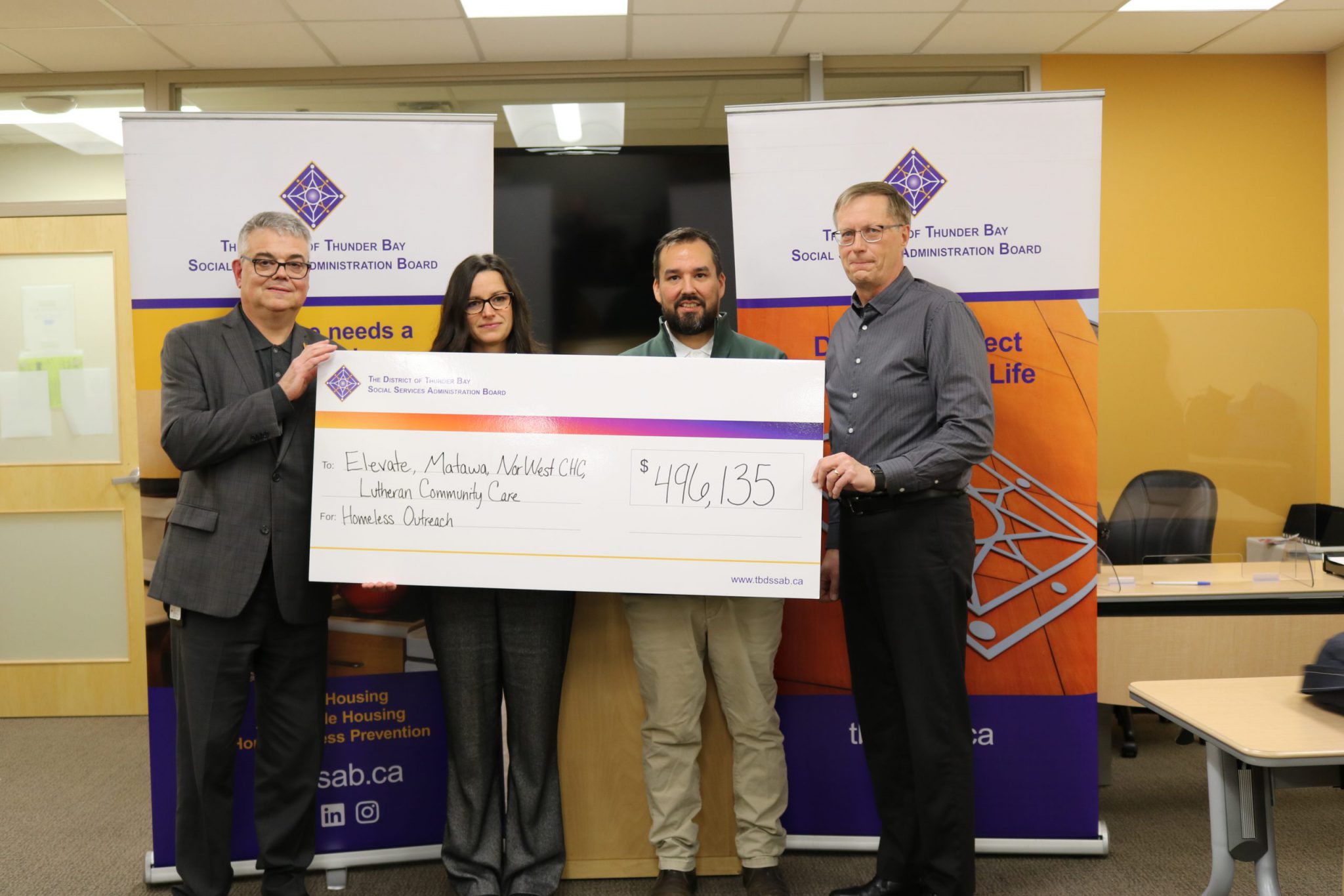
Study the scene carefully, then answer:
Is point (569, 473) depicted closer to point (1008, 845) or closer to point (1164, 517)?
point (1008, 845)

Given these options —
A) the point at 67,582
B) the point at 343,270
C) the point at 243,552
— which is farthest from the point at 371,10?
the point at 67,582

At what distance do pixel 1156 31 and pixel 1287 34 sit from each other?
676 millimetres

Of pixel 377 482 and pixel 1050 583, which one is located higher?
pixel 377 482

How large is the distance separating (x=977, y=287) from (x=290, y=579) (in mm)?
2020

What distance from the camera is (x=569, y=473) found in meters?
2.23

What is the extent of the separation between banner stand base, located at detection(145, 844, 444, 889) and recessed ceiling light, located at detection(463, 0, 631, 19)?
3.27 m

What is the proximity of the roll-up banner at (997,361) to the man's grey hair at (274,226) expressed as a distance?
1.18 meters

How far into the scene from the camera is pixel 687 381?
2221mm

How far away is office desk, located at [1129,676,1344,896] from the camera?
1.45 metres

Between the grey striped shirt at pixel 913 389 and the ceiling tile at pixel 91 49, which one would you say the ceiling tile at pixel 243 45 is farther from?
the grey striped shirt at pixel 913 389

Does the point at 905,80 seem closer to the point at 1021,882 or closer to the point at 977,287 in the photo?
the point at 977,287

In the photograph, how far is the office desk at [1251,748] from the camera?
1447 mm

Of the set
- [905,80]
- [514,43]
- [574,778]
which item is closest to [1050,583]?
[574,778]

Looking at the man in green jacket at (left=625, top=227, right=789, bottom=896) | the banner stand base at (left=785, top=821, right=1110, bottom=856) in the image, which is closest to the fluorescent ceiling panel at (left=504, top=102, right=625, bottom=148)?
the man in green jacket at (left=625, top=227, right=789, bottom=896)
